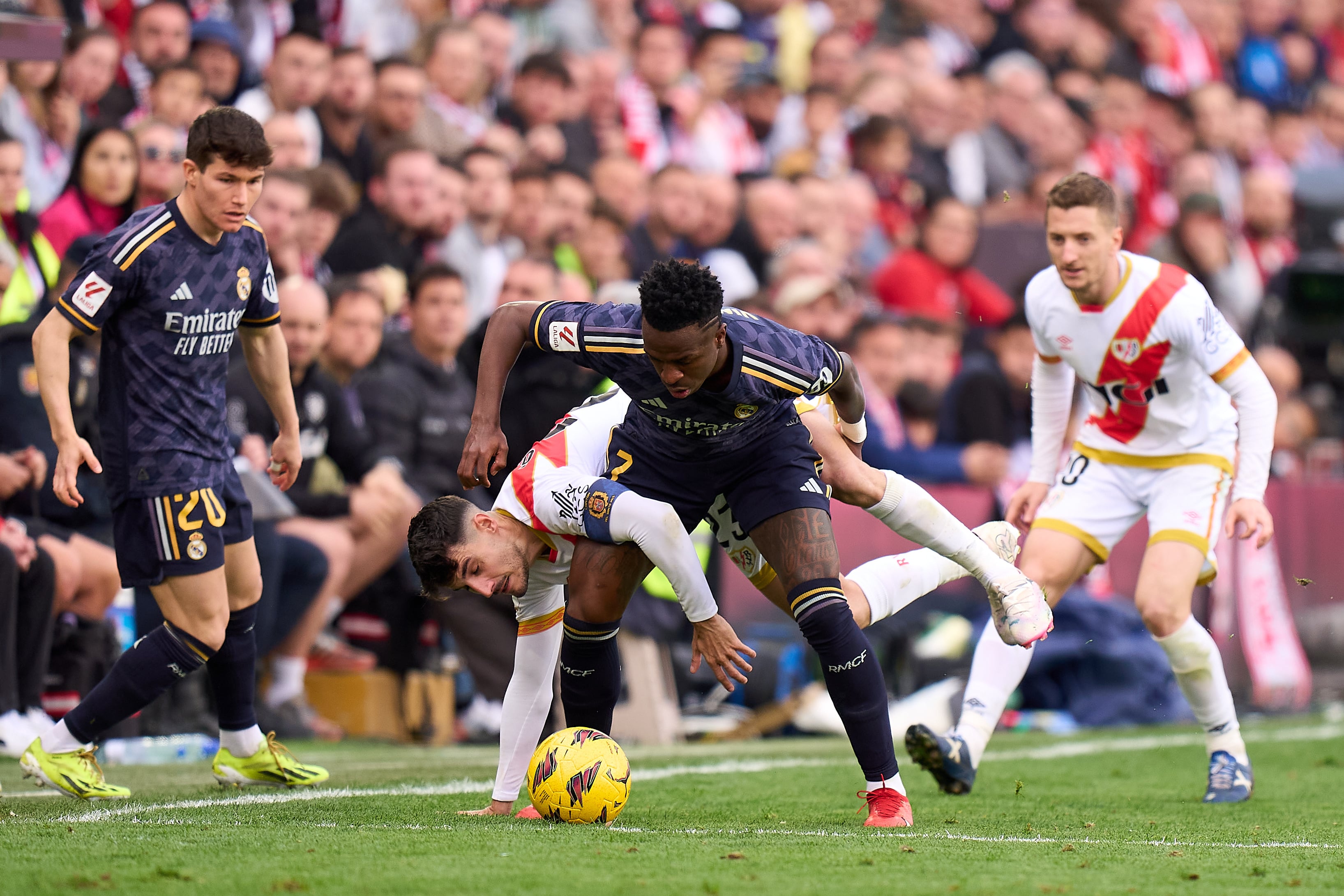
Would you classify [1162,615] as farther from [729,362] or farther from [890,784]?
[729,362]

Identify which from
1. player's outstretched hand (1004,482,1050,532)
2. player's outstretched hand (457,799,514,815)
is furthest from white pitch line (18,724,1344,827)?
player's outstretched hand (1004,482,1050,532)

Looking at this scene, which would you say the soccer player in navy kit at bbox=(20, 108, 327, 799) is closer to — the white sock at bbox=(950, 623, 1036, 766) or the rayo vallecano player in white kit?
the rayo vallecano player in white kit

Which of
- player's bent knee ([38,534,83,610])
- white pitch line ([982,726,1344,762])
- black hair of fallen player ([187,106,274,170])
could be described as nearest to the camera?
black hair of fallen player ([187,106,274,170])

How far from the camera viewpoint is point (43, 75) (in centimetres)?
1002

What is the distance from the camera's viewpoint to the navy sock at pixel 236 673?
6820 mm

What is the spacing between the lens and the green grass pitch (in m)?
4.52

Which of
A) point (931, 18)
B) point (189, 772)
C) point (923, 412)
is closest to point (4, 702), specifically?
point (189, 772)

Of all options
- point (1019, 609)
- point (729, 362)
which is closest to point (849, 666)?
point (1019, 609)

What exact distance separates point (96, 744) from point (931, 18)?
15129mm

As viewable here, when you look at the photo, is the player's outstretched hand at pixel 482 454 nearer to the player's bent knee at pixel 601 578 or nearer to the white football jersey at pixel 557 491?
the white football jersey at pixel 557 491

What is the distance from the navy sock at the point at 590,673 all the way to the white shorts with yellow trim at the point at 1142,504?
2294mm

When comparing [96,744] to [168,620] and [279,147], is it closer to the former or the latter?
[168,620]

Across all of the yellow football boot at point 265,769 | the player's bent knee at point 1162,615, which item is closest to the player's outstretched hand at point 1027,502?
the player's bent knee at point 1162,615

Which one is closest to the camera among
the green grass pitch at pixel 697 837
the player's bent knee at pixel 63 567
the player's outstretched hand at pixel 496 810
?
the green grass pitch at pixel 697 837
